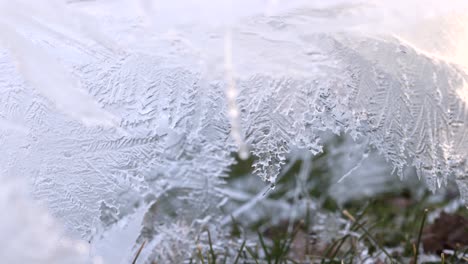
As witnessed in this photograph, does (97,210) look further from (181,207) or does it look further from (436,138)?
(436,138)

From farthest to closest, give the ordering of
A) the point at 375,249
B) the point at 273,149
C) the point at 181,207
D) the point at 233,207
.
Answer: the point at 233,207 → the point at 375,249 → the point at 181,207 → the point at 273,149

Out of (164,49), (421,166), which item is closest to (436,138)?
(421,166)

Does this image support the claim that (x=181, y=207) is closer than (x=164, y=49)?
No

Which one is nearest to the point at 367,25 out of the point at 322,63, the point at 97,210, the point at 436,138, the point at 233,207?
the point at 322,63

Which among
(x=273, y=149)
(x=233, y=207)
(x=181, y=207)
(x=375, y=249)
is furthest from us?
(x=233, y=207)

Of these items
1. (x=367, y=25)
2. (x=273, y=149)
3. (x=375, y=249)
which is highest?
(x=367, y=25)

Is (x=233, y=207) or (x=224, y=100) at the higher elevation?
(x=224, y=100)
